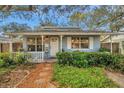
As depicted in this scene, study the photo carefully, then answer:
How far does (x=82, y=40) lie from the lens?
21672mm

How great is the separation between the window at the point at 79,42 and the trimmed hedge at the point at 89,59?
15.5ft

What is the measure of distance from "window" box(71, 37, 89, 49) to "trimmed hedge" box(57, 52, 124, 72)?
4.72m

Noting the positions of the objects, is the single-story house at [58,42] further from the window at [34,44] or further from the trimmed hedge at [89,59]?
the trimmed hedge at [89,59]

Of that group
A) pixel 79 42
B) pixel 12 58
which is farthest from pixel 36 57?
pixel 79 42

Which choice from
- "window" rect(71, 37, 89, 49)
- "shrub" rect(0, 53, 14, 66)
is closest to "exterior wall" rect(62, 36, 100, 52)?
"window" rect(71, 37, 89, 49)

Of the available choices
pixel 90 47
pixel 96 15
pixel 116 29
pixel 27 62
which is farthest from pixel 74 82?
pixel 96 15

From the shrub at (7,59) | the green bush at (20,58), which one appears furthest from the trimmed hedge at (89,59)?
the shrub at (7,59)

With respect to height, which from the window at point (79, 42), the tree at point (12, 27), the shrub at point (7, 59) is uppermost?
the tree at point (12, 27)

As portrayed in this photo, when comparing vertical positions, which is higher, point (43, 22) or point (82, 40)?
point (43, 22)

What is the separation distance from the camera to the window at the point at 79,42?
21.6m

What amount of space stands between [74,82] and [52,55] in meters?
10.9

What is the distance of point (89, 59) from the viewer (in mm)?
16844
